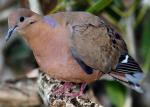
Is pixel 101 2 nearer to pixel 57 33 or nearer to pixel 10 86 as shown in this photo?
pixel 57 33

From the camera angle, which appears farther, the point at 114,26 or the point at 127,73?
the point at 114,26

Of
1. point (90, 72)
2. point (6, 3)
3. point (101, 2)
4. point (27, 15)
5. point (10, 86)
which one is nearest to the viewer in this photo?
point (27, 15)

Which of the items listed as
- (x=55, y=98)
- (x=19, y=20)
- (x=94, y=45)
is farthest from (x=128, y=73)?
(x=19, y=20)

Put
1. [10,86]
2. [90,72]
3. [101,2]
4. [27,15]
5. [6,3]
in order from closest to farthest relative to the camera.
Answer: [27,15] → [90,72] → [101,2] → [10,86] → [6,3]

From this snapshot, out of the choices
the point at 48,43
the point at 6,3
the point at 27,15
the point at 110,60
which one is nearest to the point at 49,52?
the point at 48,43

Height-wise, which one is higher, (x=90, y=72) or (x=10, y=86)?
(x=90, y=72)

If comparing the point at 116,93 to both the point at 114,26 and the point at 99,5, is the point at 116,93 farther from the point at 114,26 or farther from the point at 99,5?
the point at 99,5

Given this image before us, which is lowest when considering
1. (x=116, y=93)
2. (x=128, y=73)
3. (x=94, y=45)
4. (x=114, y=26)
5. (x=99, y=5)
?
(x=116, y=93)

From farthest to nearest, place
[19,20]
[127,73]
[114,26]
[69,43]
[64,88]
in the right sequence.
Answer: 1. [114,26]
2. [127,73]
3. [64,88]
4. [69,43]
5. [19,20]
